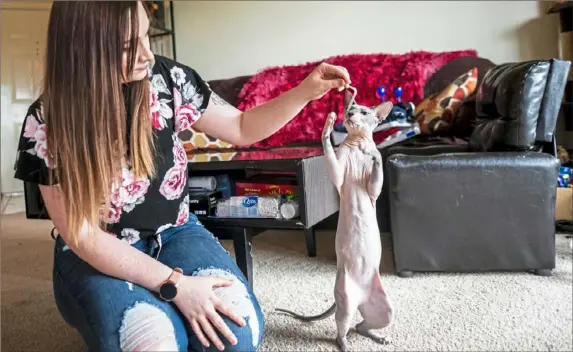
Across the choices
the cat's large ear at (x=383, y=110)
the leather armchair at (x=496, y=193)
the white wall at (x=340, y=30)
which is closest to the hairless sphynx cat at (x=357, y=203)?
the cat's large ear at (x=383, y=110)

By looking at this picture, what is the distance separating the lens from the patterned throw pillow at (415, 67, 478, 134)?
1.65 metres

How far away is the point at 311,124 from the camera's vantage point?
5.98 feet

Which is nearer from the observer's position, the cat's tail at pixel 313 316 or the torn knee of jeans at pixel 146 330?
the torn knee of jeans at pixel 146 330

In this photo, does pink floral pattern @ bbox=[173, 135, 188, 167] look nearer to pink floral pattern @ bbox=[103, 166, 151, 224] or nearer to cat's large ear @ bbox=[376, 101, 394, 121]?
→ pink floral pattern @ bbox=[103, 166, 151, 224]

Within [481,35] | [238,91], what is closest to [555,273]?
[481,35]

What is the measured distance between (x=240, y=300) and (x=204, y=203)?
0.35 m

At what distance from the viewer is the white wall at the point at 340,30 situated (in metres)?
1.92

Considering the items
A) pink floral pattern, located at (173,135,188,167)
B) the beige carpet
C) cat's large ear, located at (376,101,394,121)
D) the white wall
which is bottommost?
the beige carpet

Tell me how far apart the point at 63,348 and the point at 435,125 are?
1344 mm

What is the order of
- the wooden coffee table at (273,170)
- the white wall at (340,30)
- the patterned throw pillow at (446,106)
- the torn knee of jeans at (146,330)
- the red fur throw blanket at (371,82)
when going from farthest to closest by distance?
1. the white wall at (340,30)
2. the red fur throw blanket at (371,82)
3. the patterned throw pillow at (446,106)
4. the wooden coffee table at (273,170)
5. the torn knee of jeans at (146,330)

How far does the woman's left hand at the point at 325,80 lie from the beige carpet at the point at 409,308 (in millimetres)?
417

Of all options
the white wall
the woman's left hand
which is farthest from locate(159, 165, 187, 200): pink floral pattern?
the white wall

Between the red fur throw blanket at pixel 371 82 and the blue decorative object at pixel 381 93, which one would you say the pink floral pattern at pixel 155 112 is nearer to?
the red fur throw blanket at pixel 371 82

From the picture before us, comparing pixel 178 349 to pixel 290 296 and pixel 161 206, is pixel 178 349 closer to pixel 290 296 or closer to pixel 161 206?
pixel 161 206
